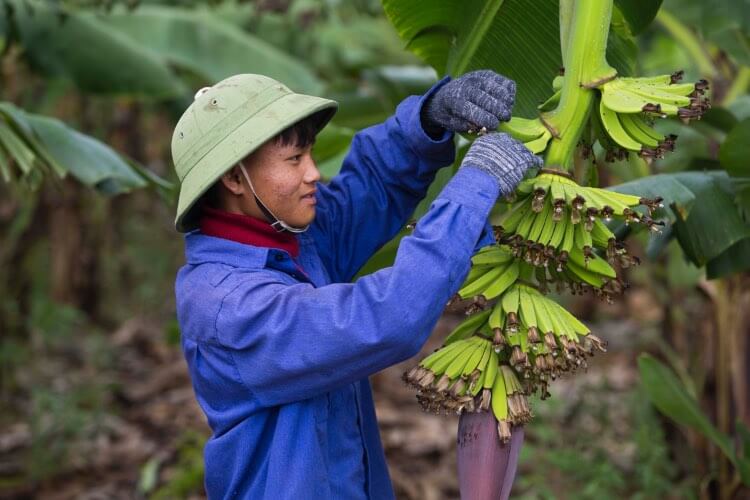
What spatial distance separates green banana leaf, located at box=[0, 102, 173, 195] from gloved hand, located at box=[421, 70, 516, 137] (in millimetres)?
1372

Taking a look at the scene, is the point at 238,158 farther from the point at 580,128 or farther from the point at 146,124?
the point at 146,124

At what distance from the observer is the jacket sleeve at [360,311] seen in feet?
5.90

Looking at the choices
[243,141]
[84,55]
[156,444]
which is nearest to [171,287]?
[156,444]

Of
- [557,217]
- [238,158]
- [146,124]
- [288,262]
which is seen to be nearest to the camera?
[557,217]

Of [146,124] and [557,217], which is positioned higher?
[557,217]

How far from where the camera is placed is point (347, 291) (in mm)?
1875

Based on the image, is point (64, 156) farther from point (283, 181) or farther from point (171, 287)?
point (171, 287)

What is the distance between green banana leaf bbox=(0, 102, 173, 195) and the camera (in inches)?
117

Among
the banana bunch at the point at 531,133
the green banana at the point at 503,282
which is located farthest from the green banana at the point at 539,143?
the green banana at the point at 503,282


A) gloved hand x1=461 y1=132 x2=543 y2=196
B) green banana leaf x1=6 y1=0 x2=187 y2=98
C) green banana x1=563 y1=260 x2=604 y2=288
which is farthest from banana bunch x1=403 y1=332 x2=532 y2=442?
green banana leaf x1=6 y1=0 x2=187 y2=98

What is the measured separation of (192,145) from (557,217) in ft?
2.47

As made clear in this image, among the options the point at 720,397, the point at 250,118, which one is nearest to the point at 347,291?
the point at 250,118

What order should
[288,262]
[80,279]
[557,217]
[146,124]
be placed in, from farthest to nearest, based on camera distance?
[146,124]
[80,279]
[288,262]
[557,217]

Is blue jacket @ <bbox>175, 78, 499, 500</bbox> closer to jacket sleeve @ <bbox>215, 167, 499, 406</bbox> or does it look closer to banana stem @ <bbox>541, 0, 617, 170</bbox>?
jacket sleeve @ <bbox>215, 167, 499, 406</bbox>
